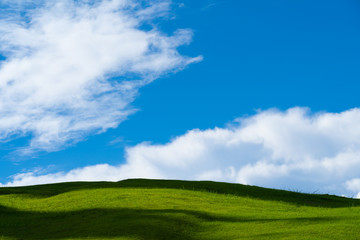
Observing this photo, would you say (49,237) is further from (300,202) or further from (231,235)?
(300,202)

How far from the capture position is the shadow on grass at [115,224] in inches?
741

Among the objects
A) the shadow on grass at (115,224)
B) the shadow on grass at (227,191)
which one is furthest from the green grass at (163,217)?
the shadow on grass at (227,191)

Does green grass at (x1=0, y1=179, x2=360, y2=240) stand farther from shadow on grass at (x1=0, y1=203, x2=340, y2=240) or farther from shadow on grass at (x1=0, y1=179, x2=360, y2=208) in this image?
shadow on grass at (x1=0, y1=179, x2=360, y2=208)

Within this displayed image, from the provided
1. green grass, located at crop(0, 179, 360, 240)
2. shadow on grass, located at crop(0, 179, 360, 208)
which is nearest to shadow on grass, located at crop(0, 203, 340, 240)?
green grass, located at crop(0, 179, 360, 240)

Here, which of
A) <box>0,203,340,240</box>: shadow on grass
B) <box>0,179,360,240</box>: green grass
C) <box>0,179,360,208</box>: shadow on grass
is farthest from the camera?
<box>0,179,360,208</box>: shadow on grass

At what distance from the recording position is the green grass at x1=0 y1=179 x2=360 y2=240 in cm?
1853

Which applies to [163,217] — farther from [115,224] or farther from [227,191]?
[227,191]

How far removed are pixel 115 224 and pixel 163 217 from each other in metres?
2.23

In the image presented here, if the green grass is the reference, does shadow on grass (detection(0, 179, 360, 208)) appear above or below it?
above

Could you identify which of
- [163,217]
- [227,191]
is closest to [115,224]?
[163,217]

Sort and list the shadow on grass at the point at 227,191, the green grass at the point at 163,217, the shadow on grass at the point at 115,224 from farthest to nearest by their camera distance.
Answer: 1. the shadow on grass at the point at 227,191
2. the shadow on grass at the point at 115,224
3. the green grass at the point at 163,217

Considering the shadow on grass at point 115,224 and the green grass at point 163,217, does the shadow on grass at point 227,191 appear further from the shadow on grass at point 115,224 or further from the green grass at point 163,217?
the shadow on grass at point 115,224

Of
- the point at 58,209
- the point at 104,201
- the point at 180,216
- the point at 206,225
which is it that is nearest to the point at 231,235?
the point at 206,225

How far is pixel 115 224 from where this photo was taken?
20.0 meters
